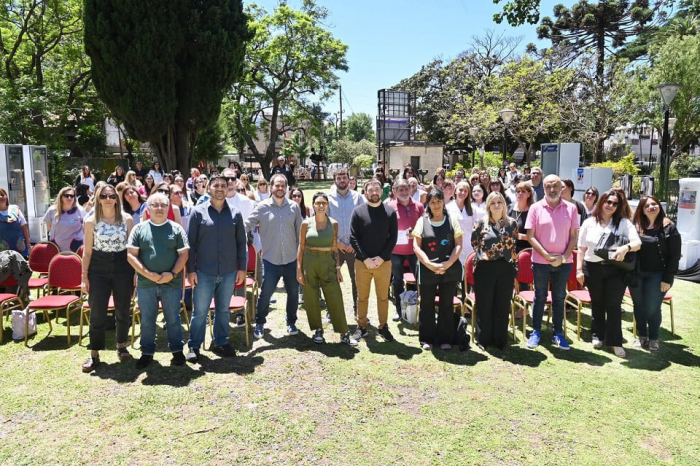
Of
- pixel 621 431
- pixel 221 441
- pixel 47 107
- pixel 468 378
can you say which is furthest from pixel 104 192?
pixel 47 107

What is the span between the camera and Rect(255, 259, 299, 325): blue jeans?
5422 millimetres

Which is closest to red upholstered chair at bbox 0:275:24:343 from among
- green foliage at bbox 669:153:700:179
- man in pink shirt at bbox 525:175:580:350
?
man in pink shirt at bbox 525:175:580:350

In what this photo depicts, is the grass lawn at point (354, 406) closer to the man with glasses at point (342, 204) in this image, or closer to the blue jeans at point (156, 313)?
the blue jeans at point (156, 313)

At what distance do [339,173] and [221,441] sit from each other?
359cm

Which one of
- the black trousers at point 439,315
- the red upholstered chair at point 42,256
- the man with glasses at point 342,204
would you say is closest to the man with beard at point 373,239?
the black trousers at point 439,315

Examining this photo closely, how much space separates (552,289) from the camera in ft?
17.5

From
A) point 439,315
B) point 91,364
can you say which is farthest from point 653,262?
point 91,364

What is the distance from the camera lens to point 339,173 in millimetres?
6102

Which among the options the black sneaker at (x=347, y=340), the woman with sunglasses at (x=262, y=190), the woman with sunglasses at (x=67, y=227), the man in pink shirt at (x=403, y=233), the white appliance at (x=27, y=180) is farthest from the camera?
the white appliance at (x=27, y=180)

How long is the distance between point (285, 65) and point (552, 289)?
30122 mm

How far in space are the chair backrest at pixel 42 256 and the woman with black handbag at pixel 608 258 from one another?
6.54 metres

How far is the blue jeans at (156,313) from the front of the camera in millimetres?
4449

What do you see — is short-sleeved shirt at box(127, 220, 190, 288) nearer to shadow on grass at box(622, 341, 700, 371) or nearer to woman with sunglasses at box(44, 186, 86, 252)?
woman with sunglasses at box(44, 186, 86, 252)

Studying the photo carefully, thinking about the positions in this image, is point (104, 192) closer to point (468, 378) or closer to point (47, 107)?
point (468, 378)
